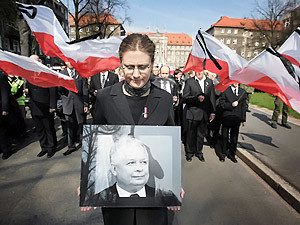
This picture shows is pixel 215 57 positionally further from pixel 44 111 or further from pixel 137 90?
pixel 44 111

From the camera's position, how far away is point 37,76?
3746mm

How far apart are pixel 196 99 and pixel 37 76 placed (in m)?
3.35

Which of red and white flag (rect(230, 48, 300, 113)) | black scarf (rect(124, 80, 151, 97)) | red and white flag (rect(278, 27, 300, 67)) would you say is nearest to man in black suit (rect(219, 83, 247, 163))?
red and white flag (rect(230, 48, 300, 113))

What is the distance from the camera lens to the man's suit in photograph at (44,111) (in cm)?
467

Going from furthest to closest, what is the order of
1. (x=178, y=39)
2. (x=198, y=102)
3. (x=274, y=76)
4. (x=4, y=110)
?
(x=178, y=39) → (x=198, y=102) → (x=4, y=110) → (x=274, y=76)

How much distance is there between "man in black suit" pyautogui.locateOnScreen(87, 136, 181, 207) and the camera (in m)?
1.32

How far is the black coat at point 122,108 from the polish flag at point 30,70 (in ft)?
8.46

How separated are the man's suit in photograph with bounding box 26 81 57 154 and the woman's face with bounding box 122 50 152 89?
397 cm

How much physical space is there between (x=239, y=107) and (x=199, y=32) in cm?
198

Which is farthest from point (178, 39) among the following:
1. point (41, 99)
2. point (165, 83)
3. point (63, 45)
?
point (63, 45)

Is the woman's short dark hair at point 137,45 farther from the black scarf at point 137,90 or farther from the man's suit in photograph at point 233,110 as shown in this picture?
the man's suit in photograph at point 233,110

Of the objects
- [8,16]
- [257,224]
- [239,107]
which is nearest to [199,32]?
[239,107]

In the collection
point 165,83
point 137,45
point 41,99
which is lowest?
point 41,99

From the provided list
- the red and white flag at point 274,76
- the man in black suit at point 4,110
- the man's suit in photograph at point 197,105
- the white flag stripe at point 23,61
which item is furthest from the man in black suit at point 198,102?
the man in black suit at point 4,110
